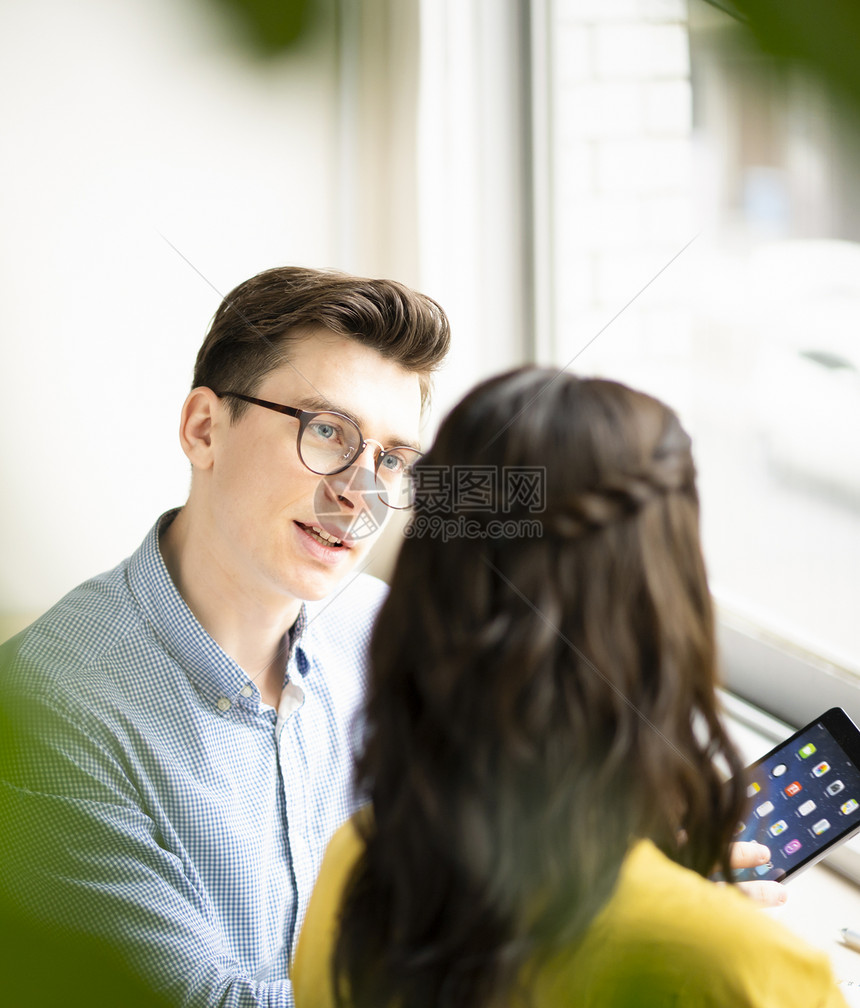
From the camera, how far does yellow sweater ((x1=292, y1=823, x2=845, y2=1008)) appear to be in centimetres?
42

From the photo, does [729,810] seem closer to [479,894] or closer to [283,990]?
[479,894]

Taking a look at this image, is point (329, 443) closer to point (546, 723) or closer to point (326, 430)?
point (326, 430)

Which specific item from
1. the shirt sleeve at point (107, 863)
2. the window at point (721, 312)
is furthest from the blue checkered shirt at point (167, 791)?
the window at point (721, 312)

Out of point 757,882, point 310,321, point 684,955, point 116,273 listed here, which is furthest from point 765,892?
point 116,273

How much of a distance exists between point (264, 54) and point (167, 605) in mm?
746

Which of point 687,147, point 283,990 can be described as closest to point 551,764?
point 283,990

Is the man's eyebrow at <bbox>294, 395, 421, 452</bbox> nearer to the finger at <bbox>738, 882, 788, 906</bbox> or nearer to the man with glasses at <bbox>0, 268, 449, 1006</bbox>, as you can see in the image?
the man with glasses at <bbox>0, 268, 449, 1006</bbox>

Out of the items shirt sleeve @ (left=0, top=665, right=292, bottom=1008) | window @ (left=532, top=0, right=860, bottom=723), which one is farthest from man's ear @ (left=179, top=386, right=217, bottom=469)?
window @ (left=532, top=0, right=860, bottom=723)

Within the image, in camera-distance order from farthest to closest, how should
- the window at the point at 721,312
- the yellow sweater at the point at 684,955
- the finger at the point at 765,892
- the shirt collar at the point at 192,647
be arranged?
the window at the point at 721,312, the shirt collar at the point at 192,647, the finger at the point at 765,892, the yellow sweater at the point at 684,955

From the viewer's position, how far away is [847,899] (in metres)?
0.80

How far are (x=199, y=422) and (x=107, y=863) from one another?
43 centimetres

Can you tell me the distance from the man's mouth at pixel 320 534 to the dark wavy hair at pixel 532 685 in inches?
13.0

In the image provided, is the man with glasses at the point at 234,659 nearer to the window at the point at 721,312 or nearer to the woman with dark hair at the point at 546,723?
the woman with dark hair at the point at 546,723

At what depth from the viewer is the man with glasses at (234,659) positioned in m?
0.68
